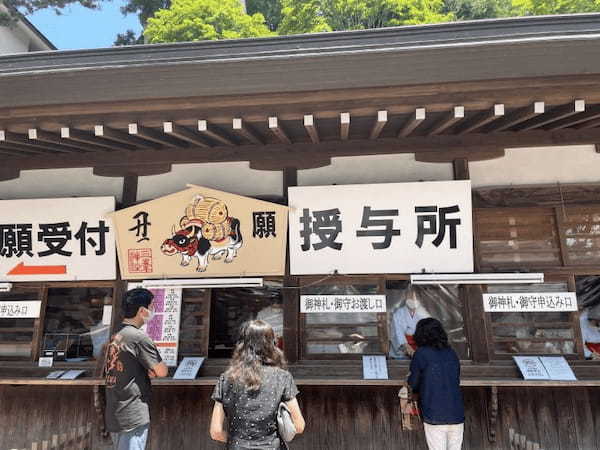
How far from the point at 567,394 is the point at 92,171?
551 cm

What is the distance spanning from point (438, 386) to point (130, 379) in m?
2.13

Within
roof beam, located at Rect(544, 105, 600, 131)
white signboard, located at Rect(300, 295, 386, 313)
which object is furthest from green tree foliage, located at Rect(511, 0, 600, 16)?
white signboard, located at Rect(300, 295, 386, 313)

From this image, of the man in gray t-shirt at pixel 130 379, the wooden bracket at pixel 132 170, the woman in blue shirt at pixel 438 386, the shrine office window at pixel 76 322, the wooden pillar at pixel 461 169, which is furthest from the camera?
the wooden bracket at pixel 132 170

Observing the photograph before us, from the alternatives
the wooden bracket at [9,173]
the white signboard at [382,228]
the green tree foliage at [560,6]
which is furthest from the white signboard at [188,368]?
the green tree foliage at [560,6]

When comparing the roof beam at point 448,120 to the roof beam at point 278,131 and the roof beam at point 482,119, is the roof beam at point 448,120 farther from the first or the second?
the roof beam at point 278,131

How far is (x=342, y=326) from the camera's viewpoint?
14.7ft

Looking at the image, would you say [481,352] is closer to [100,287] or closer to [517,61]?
[517,61]

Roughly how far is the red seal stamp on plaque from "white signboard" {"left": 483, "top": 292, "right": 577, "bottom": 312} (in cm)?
341

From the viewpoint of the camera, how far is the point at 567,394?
4219 millimetres

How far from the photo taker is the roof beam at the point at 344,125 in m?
3.70

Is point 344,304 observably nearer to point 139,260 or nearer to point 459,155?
point 459,155

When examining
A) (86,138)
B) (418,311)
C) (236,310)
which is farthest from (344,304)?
(86,138)

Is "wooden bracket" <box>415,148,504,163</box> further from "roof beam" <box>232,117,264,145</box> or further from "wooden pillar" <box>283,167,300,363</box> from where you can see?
"roof beam" <box>232,117,264,145</box>

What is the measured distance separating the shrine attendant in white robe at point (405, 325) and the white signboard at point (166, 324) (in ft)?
7.30
